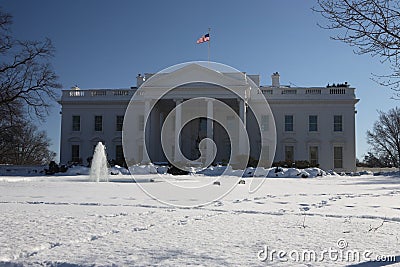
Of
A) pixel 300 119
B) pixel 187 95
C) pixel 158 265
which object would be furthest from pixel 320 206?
pixel 300 119

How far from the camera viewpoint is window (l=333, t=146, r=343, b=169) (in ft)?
121

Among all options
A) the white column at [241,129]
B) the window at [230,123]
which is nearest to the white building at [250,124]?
the white column at [241,129]

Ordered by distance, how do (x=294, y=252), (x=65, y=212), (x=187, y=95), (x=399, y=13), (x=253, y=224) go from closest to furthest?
(x=294, y=252) < (x=399, y=13) < (x=253, y=224) < (x=65, y=212) < (x=187, y=95)

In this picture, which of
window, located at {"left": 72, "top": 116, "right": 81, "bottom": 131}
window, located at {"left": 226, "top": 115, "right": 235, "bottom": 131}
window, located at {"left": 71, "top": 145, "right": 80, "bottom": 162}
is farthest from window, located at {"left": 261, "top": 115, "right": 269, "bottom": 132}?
window, located at {"left": 71, "top": 145, "right": 80, "bottom": 162}

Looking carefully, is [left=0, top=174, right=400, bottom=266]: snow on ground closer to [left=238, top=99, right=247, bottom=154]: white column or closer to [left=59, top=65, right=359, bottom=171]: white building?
[left=238, top=99, right=247, bottom=154]: white column

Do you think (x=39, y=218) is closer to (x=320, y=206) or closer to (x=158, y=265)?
(x=158, y=265)

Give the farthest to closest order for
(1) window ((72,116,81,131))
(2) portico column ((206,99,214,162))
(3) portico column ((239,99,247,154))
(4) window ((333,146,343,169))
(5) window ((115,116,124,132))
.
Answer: (1) window ((72,116,81,131)) < (5) window ((115,116,124,132)) < (4) window ((333,146,343,169)) < (2) portico column ((206,99,214,162)) < (3) portico column ((239,99,247,154))

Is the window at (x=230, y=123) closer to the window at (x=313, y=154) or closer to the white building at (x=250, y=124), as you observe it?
the white building at (x=250, y=124)

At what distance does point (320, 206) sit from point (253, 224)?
3102mm

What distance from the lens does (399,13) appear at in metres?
5.59

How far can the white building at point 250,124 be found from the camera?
36.8 metres

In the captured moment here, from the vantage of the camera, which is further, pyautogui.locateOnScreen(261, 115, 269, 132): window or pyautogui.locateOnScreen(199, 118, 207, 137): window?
pyautogui.locateOnScreen(199, 118, 207, 137): window

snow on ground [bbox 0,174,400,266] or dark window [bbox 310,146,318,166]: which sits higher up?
dark window [bbox 310,146,318,166]

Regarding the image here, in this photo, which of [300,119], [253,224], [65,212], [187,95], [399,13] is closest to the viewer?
[399,13]
